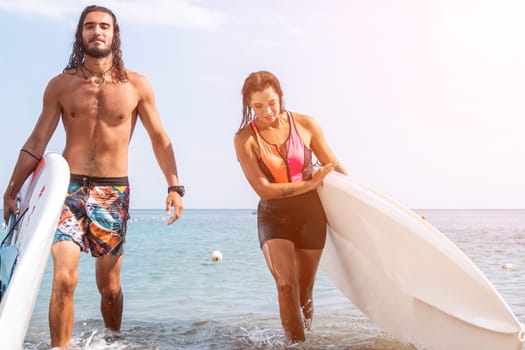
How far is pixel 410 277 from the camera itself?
3.92 m

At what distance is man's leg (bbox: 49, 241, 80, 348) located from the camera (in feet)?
11.7

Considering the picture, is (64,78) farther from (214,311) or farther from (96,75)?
(214,311)

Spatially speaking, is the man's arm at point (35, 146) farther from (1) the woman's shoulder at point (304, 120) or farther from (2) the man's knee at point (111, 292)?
(1) the woman's shoulder at point (304, 120)

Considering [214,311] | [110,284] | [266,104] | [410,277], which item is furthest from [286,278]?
[214,311]

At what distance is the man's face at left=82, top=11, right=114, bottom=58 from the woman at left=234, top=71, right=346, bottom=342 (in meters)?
0.83

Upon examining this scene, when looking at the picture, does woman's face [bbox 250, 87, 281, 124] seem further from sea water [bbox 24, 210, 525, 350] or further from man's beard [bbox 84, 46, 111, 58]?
sea water [bbox 24, 210, 525, 350]

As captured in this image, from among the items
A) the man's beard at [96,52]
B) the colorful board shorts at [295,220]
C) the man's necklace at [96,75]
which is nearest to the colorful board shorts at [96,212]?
the man's necklace at [96,75]

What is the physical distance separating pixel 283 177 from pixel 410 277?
2.93ft

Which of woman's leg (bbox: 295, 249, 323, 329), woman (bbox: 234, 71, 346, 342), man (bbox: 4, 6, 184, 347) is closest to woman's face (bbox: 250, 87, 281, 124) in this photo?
woman (bbox: 234, 71, 346, 342)

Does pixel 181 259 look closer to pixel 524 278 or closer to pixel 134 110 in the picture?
pixel 524 278

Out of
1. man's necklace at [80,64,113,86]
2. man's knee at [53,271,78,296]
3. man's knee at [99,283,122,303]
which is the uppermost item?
man's necklace at [80,64,113,86]

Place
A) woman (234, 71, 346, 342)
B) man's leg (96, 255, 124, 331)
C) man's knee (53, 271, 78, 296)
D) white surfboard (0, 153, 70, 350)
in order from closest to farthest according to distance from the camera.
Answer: white surfboard (0, 153, 70, 350)
man's knee (53, 271, 78, 296)
woman (234, 71, 346, 342)
man's leg (96, 255, 124, 331)

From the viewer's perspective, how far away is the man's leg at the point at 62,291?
3.56m

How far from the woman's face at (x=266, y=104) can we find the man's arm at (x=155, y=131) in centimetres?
57
